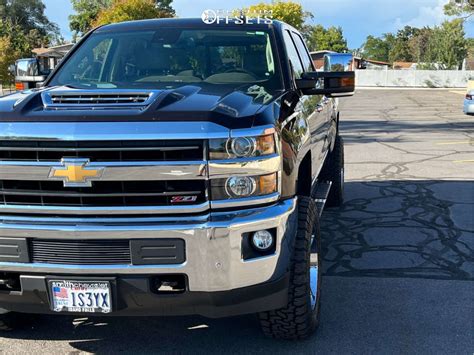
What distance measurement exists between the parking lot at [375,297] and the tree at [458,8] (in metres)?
33.5

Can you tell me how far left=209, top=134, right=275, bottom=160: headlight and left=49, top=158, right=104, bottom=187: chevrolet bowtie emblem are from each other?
0.56 meters

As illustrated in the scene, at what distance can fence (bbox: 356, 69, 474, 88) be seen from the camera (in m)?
44.7

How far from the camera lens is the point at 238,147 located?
2.71m

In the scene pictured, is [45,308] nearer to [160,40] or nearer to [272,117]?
[272,117]

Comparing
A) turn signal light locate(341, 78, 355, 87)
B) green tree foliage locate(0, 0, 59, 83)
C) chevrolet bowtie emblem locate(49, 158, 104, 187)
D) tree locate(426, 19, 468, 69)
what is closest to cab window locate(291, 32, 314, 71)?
turn signal light locate(341, 78, 355, 87)

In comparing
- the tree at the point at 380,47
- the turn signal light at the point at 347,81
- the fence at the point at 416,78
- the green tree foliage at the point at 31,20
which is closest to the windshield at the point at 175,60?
the turn signal light at the point at 347,81

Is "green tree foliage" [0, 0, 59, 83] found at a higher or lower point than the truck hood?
higher

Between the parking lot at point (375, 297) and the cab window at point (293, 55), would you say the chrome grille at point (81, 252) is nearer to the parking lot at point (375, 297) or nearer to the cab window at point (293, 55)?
the parking lot at point (375, 297)

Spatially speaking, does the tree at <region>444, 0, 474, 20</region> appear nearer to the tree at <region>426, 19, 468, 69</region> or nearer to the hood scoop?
the tree at <region>426, 19, 468, 69</region>

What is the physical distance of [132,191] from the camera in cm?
272

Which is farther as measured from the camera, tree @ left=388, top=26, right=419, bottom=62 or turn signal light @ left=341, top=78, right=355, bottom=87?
tree @ left=388, top=26, right=419, bottom=62

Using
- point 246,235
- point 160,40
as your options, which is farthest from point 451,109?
point 246,235

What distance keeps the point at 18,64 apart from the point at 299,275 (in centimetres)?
318

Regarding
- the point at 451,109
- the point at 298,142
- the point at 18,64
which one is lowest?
the point at 451,109
